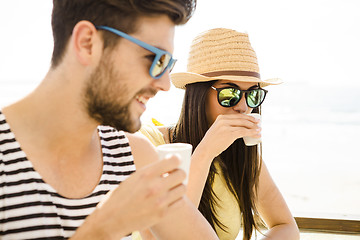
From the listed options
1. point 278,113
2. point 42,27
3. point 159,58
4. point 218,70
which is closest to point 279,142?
point 278,113

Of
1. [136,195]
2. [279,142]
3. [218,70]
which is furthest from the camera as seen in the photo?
[279,142]

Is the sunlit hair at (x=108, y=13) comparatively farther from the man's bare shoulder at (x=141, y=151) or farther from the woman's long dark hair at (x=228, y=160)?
the woman's long dark hair at (x=228, y=160)

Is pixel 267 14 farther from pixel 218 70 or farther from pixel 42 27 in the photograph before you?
pixel 218 70

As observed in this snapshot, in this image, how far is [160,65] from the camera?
4.02 ft

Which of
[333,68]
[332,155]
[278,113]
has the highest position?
[333,68]

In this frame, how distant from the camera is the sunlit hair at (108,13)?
45.6 inches

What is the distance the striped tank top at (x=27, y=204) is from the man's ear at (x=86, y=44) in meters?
0.36

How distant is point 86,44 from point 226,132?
3.51 feet

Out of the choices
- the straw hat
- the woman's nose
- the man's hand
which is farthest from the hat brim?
the man's hand

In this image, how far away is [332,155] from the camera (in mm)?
10539

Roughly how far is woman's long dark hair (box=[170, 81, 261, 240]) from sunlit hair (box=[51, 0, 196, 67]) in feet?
3.68

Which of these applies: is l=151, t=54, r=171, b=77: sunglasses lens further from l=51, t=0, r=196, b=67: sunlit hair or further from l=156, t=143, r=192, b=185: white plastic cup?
l=156, t=143, r=192, b=185: white plastic cup

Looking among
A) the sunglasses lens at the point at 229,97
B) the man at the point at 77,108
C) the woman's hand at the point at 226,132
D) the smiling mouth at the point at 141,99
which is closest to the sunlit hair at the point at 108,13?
the man at the point at 77,108

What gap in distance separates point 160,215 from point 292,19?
19.7 meters
